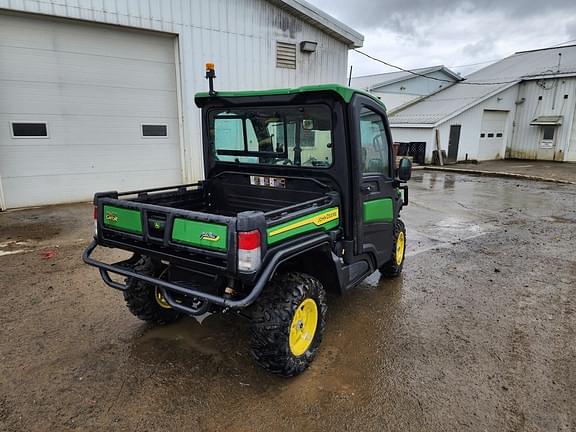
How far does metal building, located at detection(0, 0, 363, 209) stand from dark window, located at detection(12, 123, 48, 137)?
17 mm

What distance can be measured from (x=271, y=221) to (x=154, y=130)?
7.50 m

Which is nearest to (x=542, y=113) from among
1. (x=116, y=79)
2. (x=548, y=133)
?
(x=548, y=133)

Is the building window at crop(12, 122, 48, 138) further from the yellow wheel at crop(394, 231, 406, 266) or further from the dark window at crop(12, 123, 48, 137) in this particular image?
the yellow wheel at crop(394, 231, 406, 266)

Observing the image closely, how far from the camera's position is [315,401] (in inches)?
101

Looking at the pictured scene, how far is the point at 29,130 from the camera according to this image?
7727mm

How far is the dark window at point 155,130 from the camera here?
8969 millimetres

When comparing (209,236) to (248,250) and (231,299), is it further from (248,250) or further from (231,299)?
(231,299)

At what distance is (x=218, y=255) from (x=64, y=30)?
772cm

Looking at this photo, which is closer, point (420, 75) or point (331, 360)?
point (331, 360)

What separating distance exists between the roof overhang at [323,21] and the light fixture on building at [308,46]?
60cm

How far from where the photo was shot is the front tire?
2.59 m

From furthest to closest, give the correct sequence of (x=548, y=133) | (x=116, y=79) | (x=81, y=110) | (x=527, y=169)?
(x=548, y=133) < (x=527, y=169) < (x=116, y=79) < (x=81, y=110)

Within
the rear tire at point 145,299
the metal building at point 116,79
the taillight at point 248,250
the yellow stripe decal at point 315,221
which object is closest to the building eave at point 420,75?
the metal building at point 116,79

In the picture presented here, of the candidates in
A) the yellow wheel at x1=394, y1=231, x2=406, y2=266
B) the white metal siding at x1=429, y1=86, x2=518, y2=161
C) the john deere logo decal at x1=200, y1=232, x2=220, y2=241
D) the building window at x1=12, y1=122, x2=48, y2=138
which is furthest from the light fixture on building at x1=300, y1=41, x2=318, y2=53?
the white metal siding at x1=429, y1=86, x2=518, y2=161
